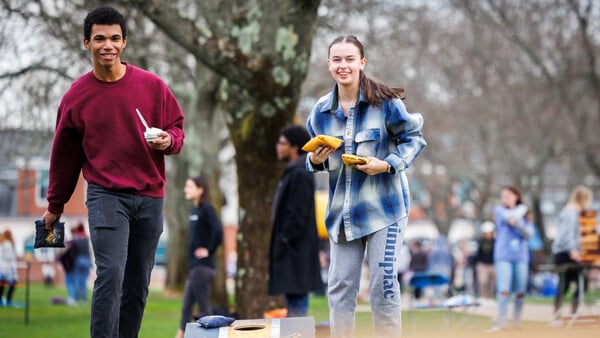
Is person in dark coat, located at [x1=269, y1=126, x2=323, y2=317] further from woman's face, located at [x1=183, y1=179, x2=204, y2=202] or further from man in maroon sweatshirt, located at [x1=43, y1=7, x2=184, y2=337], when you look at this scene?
man in maroon sweatshirt, located at [x1=43, y1=7, x2=184, y2=337]

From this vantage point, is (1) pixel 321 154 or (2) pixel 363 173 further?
(2) pixel 363 173

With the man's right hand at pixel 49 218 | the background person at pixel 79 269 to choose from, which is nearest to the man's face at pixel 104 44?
the man's right hand at pixel 49 218

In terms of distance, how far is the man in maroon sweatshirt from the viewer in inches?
224

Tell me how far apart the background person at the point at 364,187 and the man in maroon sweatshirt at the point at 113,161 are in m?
1.05

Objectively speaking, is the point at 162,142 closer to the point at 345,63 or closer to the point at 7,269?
the point at 345,63

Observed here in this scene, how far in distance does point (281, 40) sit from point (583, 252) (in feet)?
18.7

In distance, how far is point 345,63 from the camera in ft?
19.9

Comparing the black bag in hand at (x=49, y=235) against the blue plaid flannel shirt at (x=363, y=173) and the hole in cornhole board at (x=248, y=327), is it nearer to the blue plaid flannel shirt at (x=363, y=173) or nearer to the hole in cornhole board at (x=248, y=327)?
the hole in cornhole board at (x=248, y=327)

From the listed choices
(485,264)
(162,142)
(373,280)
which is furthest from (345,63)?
(485,264)

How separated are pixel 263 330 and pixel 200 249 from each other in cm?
523

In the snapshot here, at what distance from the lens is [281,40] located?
12.0 m

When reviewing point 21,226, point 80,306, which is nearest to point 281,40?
point 80,306

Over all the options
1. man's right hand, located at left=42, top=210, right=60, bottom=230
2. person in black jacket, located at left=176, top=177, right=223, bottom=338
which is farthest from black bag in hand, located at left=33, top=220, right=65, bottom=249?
person in black jacket, located at left=176, top=177, right=223, bottom=338

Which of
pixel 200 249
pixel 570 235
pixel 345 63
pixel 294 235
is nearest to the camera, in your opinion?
pixel 345 63
